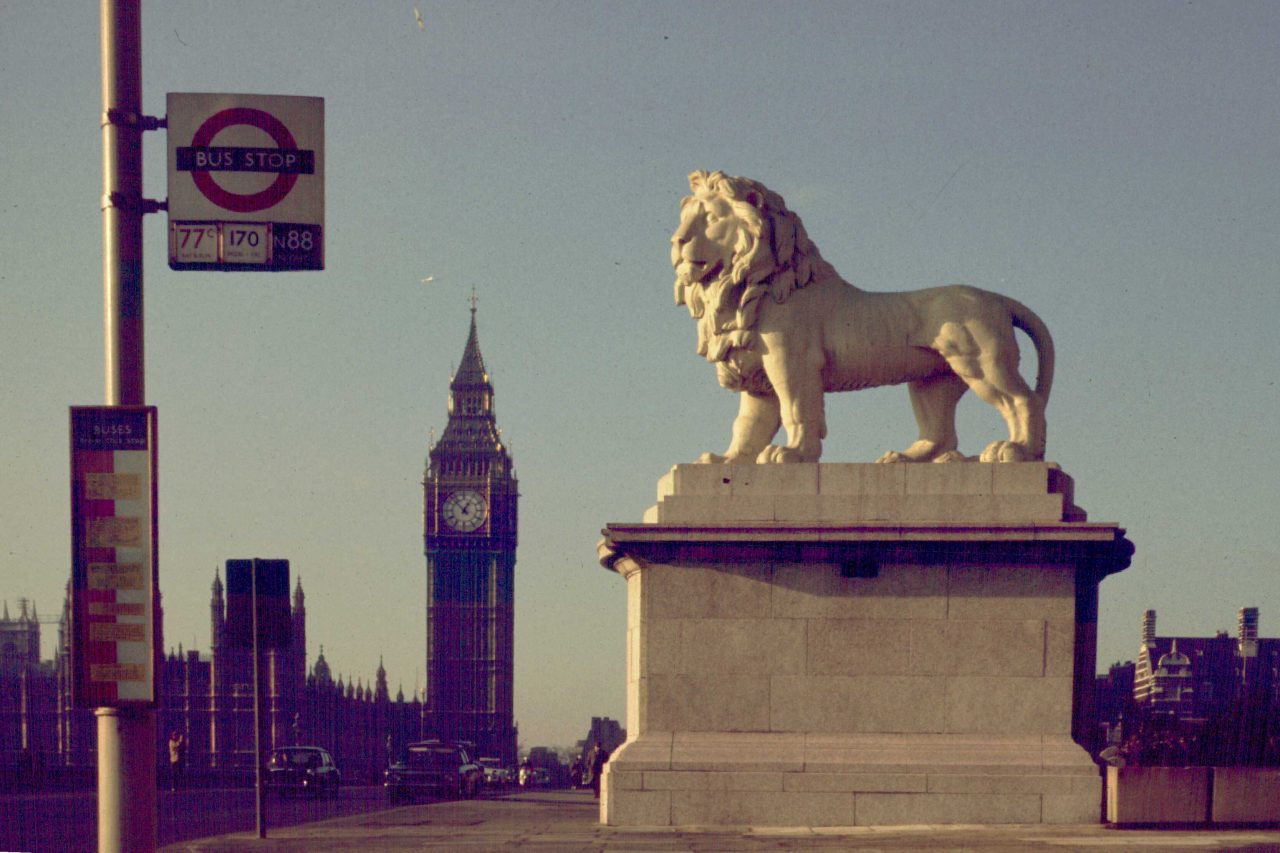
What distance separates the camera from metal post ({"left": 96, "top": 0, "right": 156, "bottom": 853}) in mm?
10234

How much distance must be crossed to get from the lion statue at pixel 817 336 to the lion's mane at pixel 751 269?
0.4 inches

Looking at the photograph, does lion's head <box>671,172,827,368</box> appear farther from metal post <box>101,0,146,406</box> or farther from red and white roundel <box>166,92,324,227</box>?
metal post <box>101,0,146,406</box>

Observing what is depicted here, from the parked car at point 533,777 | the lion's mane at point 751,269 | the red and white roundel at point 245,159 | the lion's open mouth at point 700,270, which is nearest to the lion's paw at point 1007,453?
the lion's mane at point 751,269

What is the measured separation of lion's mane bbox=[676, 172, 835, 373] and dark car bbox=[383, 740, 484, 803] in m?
20.2

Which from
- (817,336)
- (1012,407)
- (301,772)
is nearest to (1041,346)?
(1012,407)

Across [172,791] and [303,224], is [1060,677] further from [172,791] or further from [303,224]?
[172,791]

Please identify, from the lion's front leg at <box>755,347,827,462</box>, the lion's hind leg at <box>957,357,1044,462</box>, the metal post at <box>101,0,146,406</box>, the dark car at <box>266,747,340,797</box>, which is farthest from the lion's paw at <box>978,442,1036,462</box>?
the dark car at <box>266,747,340,797</box>

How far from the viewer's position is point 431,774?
142ft

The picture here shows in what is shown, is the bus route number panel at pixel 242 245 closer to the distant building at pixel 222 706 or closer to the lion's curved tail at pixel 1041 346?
the lion's curved tail at pixel 1041 346

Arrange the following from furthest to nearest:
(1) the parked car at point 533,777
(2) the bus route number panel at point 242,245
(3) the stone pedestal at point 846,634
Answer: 1. (1) the parked car at point 533,777
2. (3) the stone pedestal at point 846,634
3. (2) the bus route number panel at point 242,245

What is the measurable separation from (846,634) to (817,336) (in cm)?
321

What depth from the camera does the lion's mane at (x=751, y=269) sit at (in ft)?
70.2

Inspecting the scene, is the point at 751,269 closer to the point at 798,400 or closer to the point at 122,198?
the point at 798,400

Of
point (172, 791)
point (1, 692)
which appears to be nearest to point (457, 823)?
point (172, 791)
